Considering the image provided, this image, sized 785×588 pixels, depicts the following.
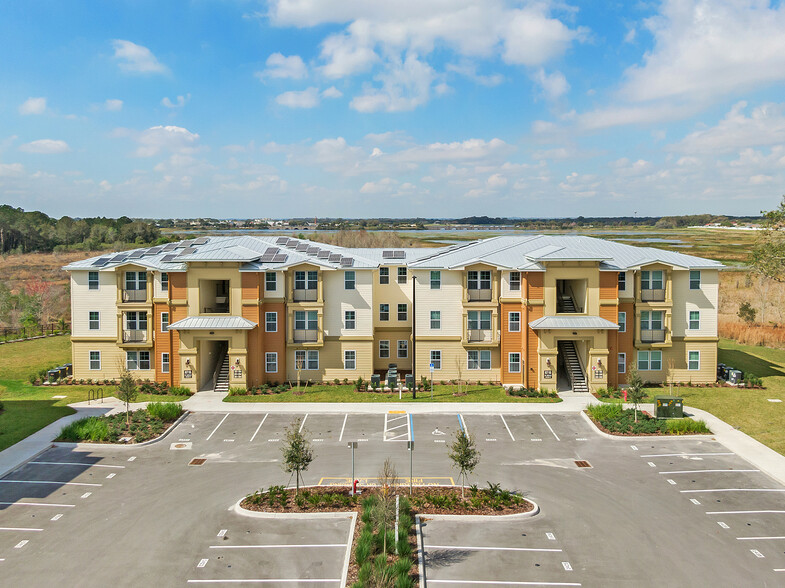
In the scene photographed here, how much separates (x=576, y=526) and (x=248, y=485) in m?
12.2

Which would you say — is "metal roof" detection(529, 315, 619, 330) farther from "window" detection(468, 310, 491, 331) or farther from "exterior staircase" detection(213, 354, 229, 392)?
"exterior staircase" detection(213, 354, 229, 392)

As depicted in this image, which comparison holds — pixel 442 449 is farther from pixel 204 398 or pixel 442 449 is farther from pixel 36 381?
pixel 36 381

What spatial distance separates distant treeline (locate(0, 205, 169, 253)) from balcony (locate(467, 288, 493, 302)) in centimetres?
9361

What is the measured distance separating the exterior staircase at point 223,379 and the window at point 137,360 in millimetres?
4768

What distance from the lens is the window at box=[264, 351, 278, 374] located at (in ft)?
128

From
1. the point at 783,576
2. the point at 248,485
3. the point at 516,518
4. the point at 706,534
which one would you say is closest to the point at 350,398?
the point at 248,485

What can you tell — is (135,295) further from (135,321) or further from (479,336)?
(479,336)

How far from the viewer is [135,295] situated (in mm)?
39469

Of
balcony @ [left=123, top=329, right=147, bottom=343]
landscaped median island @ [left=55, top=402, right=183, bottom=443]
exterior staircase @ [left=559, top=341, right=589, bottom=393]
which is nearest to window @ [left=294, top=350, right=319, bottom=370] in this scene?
landscaped median island @ [left=55, top=402, right=183, bottom=443]

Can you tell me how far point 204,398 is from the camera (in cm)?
3641

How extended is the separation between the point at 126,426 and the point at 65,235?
4489 inches

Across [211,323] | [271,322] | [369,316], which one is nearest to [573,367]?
[369,316]

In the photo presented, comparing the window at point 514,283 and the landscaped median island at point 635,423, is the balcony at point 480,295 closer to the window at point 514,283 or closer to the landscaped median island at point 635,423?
the window at point 514,283

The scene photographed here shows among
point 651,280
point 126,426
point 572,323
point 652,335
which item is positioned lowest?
point 126,426
